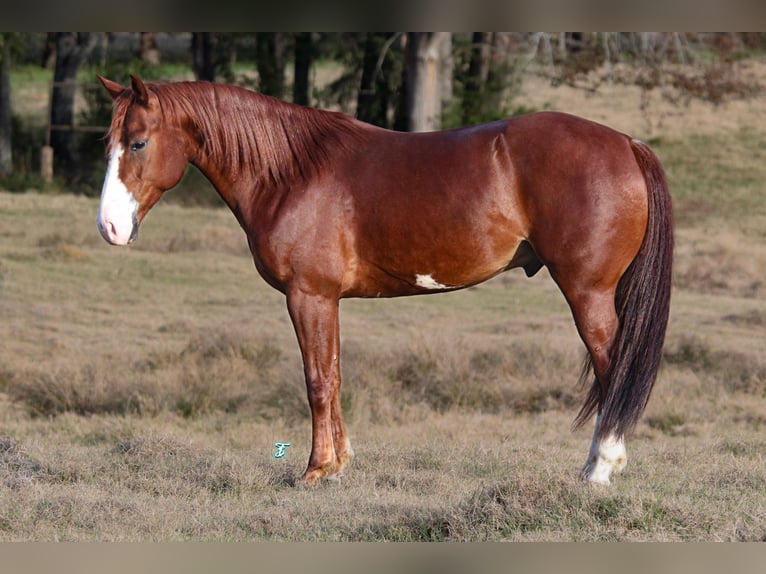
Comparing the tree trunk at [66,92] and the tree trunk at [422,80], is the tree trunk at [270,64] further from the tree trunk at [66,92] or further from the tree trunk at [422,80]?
the tree trunk at [422,80]

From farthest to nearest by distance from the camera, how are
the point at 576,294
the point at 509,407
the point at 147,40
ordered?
1. the point at 147,40
2. the point at 509,407
3. the point at 576,294

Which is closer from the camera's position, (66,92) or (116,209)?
(116,209)

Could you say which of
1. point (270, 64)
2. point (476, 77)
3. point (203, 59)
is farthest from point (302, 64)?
point (476, 77)

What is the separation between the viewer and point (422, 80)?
14953 millimetres

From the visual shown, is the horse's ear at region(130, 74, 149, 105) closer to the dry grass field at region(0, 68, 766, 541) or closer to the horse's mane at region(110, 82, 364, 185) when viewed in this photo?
the horse's mane at region(110, 82, 364, 185)

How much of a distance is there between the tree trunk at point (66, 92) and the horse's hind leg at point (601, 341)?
15.8 metres

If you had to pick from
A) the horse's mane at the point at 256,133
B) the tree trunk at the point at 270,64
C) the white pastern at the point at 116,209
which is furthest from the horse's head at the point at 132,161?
the tree trunk at the point at 270,64

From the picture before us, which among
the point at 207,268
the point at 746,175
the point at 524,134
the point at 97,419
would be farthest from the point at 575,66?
the point at 524,134

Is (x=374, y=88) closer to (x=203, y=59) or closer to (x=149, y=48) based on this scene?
(x=203, y=59)

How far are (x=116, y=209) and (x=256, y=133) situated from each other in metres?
0.87

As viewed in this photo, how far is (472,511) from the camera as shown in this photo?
16.1 feet

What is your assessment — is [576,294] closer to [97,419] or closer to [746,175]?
[97,419]

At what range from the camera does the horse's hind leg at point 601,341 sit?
17.8 feet

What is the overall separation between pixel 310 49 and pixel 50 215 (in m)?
7.20
